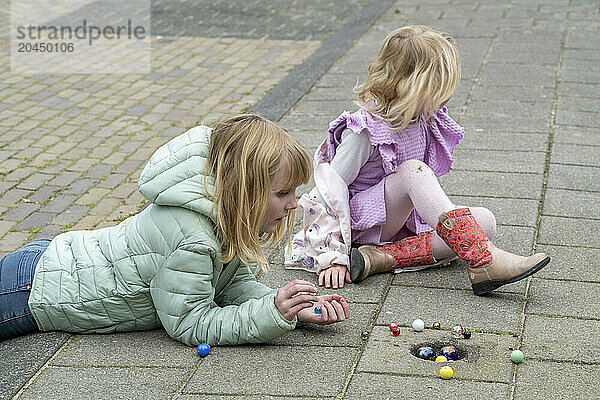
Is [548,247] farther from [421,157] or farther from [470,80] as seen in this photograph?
[470,80]

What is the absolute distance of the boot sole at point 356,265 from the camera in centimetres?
354

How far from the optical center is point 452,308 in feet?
10.9

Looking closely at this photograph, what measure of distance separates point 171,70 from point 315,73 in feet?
4.50

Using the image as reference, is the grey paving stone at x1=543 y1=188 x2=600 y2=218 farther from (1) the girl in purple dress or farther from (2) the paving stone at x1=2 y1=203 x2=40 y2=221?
(2) the paving stone at x1=2 y1=203 x2=40 y2=221

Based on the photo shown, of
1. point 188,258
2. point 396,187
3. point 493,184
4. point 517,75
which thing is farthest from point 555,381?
point 517,75

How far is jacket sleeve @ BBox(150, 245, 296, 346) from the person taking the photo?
9.44 feet

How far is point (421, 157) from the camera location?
3771mm

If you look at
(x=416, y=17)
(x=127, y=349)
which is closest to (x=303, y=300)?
(x=127, y=349)

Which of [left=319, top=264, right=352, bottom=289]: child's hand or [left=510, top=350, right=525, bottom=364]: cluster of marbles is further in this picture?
[left=319, top=264, right=352, bottom=289]: child's hand

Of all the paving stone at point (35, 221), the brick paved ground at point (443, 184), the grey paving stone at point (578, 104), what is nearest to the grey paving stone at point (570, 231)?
the brick paved ground at point (443, 184)

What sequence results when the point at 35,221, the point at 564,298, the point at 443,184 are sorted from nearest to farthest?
the point at 564,298 < the point at 35,221 < the point at 443,184

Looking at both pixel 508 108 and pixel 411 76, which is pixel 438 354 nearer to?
pixel 411 76

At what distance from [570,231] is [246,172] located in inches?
75.6

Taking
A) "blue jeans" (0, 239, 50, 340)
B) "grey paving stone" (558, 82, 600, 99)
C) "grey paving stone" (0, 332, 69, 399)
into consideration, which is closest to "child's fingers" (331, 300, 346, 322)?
"grey paving stone" (0, 332, 69, 399)
